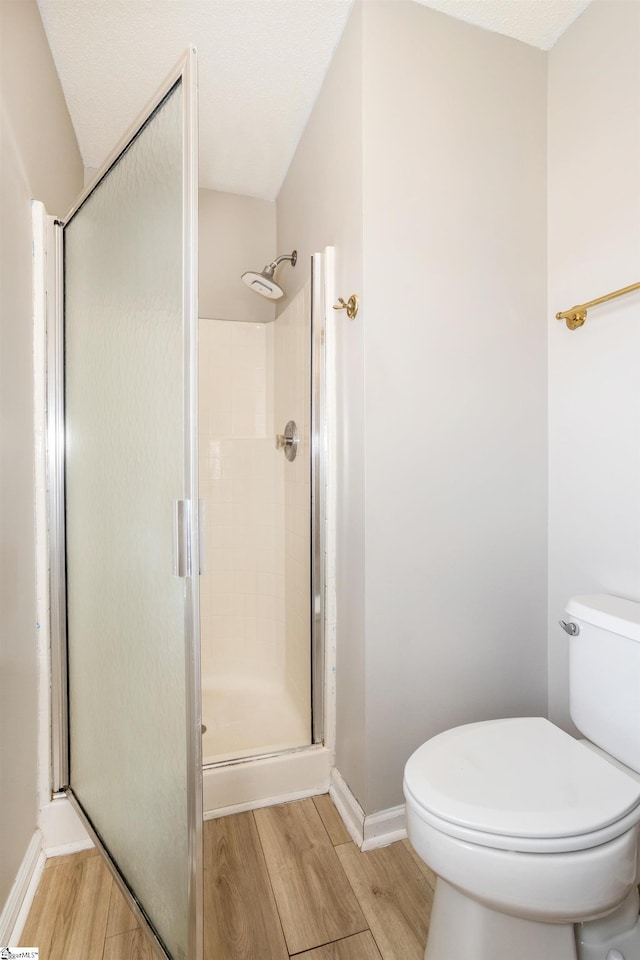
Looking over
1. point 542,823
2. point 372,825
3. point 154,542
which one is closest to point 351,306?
point 154,542

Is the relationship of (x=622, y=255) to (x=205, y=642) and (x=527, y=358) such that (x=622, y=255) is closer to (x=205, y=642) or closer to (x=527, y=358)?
(x=527, y=358)

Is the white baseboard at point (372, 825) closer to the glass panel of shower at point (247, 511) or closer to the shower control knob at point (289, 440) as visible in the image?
the glass panel of shower at point (247, 511)

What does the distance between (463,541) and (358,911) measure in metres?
0.98

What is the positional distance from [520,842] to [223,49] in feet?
7.34

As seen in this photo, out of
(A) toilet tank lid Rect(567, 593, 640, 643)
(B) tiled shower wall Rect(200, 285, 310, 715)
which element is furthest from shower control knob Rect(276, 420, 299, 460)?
(A) toilet tank lid Rect(567, 593, 640, 643)

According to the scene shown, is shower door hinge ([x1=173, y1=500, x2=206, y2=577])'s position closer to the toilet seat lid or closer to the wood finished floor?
the toilet seat lid

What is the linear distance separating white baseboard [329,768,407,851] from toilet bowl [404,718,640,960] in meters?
0.35

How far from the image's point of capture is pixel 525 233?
1540 millimetres

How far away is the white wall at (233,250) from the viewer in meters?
2.33

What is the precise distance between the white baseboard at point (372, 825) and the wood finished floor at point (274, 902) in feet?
0.07

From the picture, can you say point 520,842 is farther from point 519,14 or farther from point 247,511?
point 519,14

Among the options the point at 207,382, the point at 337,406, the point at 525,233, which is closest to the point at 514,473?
the point at 337,406

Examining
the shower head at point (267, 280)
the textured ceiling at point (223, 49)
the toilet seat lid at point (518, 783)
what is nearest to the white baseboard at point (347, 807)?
the toilet seat lid at point (518, 783)

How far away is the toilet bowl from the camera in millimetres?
854
